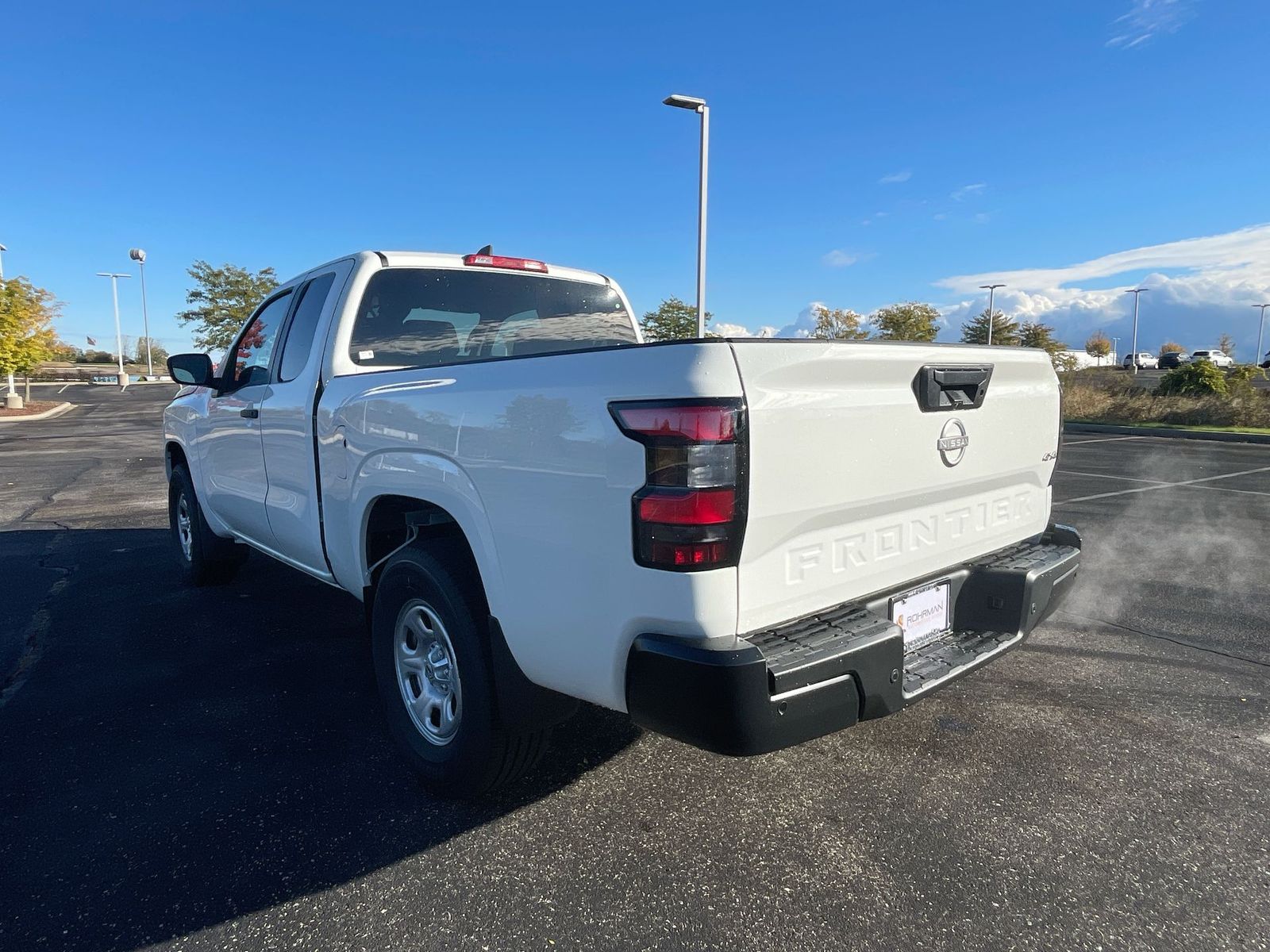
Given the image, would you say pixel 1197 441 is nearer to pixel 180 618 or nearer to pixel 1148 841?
pixel 1148 841

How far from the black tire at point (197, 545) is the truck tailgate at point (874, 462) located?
433cm

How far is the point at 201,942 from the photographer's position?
84.5 inches

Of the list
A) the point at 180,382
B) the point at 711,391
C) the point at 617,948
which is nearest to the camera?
the point at 711,391

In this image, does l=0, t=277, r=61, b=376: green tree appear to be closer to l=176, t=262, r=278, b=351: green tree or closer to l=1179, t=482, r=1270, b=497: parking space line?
l=176, t=262, r=278, b=351: green tree

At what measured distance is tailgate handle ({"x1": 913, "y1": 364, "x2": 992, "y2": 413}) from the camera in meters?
2.47

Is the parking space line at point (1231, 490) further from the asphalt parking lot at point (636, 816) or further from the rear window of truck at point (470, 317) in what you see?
the rear window of truck at point (470, 317)

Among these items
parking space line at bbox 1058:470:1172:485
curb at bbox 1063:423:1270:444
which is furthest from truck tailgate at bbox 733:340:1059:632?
curb at bbox 1063:423:1270:444

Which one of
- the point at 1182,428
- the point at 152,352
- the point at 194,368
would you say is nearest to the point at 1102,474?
the point at 1182,428

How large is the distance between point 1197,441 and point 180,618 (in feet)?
63.0

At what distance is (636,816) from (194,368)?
11.7ft

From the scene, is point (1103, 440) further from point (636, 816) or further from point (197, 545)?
point (636, 816)

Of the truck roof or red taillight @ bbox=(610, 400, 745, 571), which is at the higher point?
the truck roof

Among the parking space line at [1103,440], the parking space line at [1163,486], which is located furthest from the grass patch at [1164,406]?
the parking space line at [1163,486]

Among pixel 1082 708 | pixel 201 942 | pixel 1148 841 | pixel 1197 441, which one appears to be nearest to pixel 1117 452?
pixel 1197 441
